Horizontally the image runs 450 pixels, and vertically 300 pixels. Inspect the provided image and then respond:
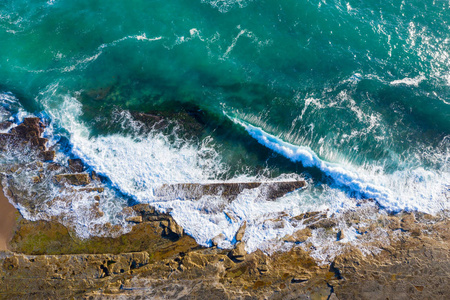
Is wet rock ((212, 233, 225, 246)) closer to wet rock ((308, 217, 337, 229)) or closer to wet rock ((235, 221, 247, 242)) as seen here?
wet rock ((235, 221, 247, 242))

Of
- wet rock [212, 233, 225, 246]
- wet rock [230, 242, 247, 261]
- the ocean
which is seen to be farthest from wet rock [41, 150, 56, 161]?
wet rock [230, 242, 247, 261]

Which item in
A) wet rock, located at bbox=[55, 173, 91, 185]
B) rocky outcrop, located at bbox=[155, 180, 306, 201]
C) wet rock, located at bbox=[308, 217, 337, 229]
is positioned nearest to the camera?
wet rock, located at bbox=[308, 217, 337, 229]

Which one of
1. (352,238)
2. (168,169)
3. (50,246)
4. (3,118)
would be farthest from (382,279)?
(3,118)

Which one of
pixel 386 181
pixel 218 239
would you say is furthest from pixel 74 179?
pixel 386 181

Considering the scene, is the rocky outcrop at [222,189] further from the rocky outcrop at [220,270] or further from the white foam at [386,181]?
the white foam at [386,181]

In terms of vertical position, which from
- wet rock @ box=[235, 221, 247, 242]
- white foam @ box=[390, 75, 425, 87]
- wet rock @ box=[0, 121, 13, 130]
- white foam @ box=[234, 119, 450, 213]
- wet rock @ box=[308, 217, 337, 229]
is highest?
white foam @ box=[390, 75, 425, 87]

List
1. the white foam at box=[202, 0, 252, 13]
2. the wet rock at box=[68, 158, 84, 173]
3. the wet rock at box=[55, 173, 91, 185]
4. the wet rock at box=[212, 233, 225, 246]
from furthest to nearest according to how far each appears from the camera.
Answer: the white foam at box=[202, 0, 252, 13]
the wet rock at box=[68, 158, 84, 173]
the wet rock at box=[55, 173, 91, 185]
the wet rock at box=[212, 233, 225, 246]

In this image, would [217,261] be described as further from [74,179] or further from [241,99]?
[241,99]

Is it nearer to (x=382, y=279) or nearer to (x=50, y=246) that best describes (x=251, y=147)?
(x=382, y=279)
